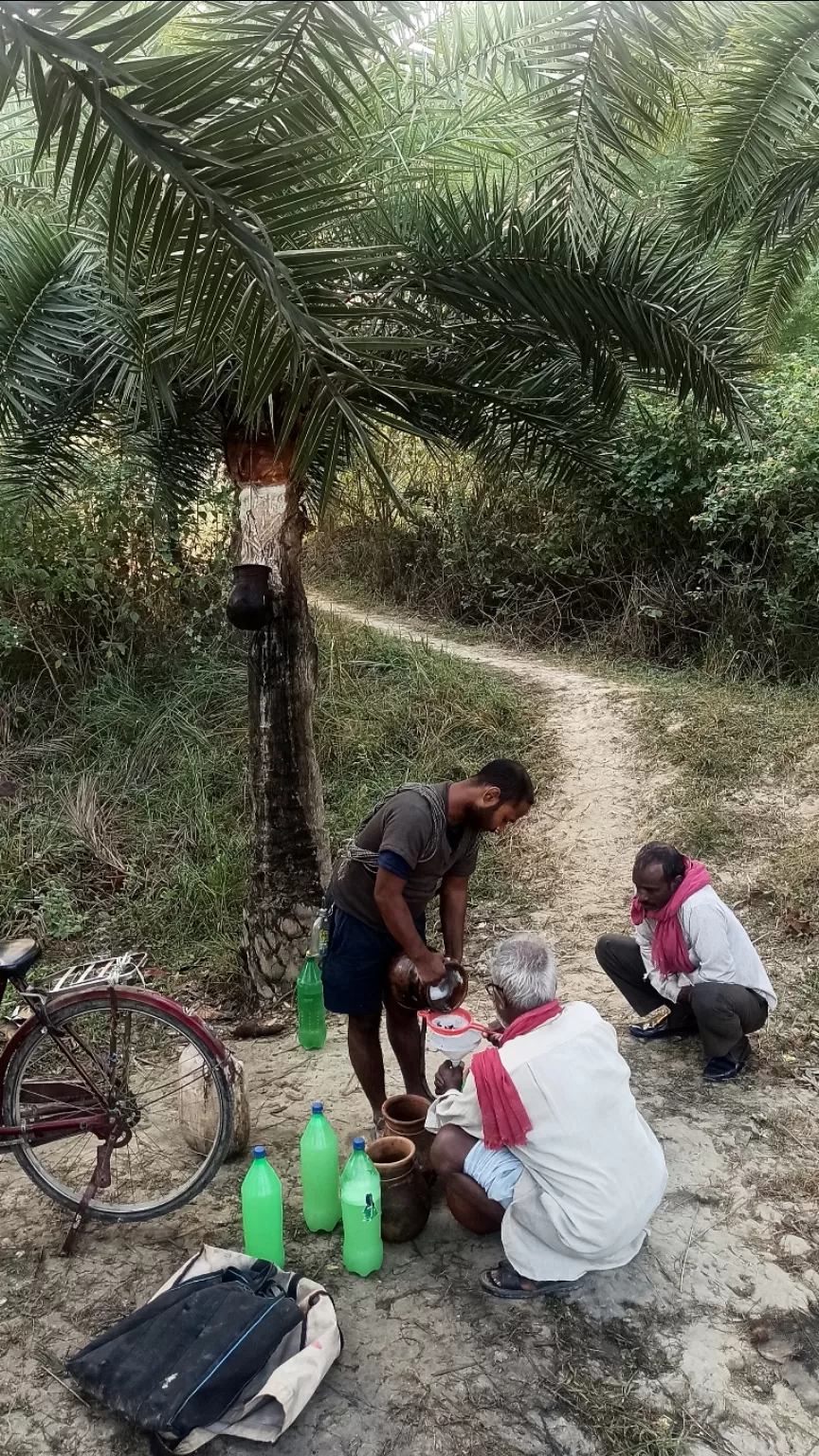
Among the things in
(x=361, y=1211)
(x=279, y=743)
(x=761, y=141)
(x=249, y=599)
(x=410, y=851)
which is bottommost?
(x=361, y=1211)

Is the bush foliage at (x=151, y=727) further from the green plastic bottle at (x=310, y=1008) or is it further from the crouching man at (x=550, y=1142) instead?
the crouching man at (x=550, y=1142)

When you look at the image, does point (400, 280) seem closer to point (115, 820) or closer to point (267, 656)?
point (267, 656)

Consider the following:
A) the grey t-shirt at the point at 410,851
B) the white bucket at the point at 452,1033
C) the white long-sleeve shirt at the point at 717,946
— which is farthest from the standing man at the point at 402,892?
the white long-sleeve shirt at the point at 717,946

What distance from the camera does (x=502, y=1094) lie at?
2.54 metres

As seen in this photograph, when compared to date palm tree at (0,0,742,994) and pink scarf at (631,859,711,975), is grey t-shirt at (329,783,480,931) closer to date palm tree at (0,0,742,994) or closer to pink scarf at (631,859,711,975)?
pink scarf at (631,859,711,975)

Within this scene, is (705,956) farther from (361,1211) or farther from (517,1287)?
(361,1211)

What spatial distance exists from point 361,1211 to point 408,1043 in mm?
710

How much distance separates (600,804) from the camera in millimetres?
6562

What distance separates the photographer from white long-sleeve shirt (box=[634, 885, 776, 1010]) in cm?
362

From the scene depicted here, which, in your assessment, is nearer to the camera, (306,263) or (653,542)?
(306,263)

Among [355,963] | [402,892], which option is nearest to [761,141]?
[402,892]

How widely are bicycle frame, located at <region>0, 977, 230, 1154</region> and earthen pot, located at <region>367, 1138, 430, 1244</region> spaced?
0.63 m

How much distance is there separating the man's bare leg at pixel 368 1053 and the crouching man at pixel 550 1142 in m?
0.68

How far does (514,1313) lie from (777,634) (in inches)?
264
